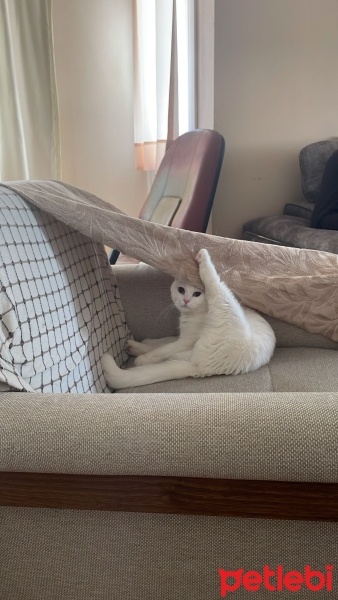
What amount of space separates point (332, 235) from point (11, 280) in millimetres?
1556

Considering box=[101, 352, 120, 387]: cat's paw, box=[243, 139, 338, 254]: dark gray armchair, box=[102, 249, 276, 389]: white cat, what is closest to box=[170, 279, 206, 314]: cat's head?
box=[102, 249, 276, 389]: white cat

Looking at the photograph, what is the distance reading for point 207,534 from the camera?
2.37ft

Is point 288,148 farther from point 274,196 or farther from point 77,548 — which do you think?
point 77,548

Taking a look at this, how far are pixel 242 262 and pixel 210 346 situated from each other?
0.26 metres

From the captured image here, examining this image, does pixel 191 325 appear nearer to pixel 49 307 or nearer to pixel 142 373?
pixel 142 373

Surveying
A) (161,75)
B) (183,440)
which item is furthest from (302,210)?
Answer: (183,440)

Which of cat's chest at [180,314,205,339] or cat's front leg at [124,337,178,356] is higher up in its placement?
cat's chest at [180,314,205,339]

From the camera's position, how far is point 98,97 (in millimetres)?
3062

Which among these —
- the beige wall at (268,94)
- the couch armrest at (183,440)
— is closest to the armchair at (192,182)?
the beige wall at (268,94)

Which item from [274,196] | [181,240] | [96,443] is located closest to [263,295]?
[181,240]

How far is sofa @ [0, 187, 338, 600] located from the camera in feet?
2.14

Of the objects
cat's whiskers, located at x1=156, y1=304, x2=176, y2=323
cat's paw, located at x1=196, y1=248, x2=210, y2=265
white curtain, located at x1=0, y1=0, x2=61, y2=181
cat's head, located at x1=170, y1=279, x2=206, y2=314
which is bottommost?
cat's whiskers, located at x1=156, y1=304, x2=176, y2=323

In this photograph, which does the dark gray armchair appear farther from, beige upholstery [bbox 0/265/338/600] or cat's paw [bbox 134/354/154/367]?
beige upholstery [bbox 0/265/338/600]

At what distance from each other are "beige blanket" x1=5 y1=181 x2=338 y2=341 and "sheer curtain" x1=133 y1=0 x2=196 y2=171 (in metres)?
1.41
